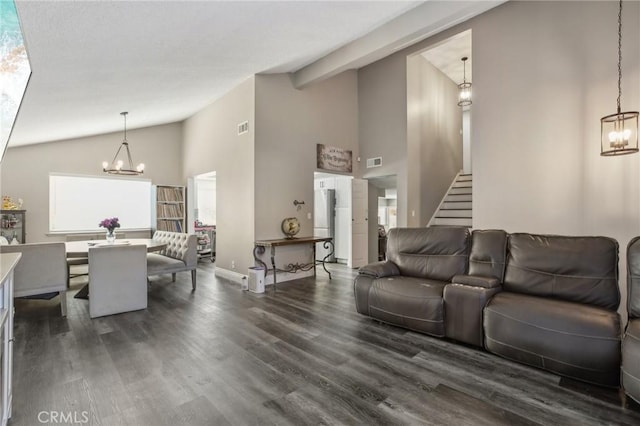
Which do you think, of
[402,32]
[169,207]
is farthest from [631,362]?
[169,207]

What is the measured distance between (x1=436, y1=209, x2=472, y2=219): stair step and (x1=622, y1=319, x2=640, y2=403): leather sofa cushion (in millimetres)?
4448

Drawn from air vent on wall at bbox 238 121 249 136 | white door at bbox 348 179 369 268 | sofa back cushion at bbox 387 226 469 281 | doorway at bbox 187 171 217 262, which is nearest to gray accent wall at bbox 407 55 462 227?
white door at bbox 348 179 369 268

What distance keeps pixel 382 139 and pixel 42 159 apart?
265 inches

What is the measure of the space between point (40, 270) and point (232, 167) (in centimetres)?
300

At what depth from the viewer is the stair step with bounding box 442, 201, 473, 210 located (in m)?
6.40

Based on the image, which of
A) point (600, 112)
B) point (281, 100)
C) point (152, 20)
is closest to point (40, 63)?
point (152, 20)

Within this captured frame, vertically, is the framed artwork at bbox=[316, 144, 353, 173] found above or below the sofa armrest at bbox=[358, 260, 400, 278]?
above

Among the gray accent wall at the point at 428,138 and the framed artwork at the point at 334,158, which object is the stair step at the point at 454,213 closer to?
the gray accent wall at the point at 428,138

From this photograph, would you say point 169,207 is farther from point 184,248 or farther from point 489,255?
point 489,255

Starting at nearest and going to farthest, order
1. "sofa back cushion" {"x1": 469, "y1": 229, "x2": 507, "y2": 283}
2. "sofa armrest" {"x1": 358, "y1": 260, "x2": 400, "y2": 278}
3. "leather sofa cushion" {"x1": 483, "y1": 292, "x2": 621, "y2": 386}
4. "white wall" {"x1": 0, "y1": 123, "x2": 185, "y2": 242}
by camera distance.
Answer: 1. "leather sofa cushion" {"x1": 483, "y1": 292, "x2": 621, "y2": 386}
2. "sofa back cushion" {"x1": 469, "y1": 229, "x2": 507, "y2": 283}
3. "sofa armrest" {"x1": 358, "y1": 260, "x2": 400, "y2": 278}
4. "white wall" {"x1": 0, "y1": 123, "x2": 185, "y2": 242}

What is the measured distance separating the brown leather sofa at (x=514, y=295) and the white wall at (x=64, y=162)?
603 centimetres

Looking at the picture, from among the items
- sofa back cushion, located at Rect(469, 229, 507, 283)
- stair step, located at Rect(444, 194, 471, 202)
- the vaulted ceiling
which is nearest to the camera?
the vaulted ceiling

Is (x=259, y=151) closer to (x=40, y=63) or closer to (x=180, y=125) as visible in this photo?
(x=40, y=63)

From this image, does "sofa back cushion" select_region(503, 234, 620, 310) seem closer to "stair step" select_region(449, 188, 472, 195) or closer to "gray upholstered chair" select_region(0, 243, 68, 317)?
"stair step" select_region(449, 188, 472, 195)
